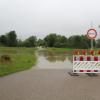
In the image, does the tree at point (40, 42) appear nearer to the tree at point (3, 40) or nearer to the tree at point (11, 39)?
the tree at point (11, 39)

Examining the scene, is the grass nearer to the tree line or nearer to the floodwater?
the floodwater

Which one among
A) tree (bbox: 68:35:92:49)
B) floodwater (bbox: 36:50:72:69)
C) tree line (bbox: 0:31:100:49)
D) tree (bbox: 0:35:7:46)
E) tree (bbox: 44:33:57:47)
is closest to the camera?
floodwater (bbox: 36:50:72:69)

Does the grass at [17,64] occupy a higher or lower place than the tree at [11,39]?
lower

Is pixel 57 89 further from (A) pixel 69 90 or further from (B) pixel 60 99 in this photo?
(B) pixel 60 99

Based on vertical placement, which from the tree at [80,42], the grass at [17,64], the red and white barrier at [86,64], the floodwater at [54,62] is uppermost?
the tree at [80,42]

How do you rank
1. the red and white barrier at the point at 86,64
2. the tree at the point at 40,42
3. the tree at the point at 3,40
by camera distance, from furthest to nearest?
1. the tree at the point at 40,42
2. the tree at the point at 3,40
3. the red and white barrier at the point at 86,64

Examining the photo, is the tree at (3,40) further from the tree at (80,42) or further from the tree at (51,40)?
the tree at (80,42)

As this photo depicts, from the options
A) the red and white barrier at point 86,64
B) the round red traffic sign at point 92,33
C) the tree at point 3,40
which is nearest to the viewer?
the red and white barrier at point 86,64

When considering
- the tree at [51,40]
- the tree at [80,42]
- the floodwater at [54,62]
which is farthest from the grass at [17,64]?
the tree at [51,40]

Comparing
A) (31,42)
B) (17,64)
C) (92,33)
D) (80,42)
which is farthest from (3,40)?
(92,33)

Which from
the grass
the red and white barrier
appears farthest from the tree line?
the red and white barrier

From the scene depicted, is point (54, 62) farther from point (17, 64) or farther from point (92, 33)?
point (92, 33)

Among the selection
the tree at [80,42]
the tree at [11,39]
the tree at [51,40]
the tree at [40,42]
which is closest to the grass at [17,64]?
the tree at [80,42]

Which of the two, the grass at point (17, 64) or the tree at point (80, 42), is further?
the tree at point (80, 42)
